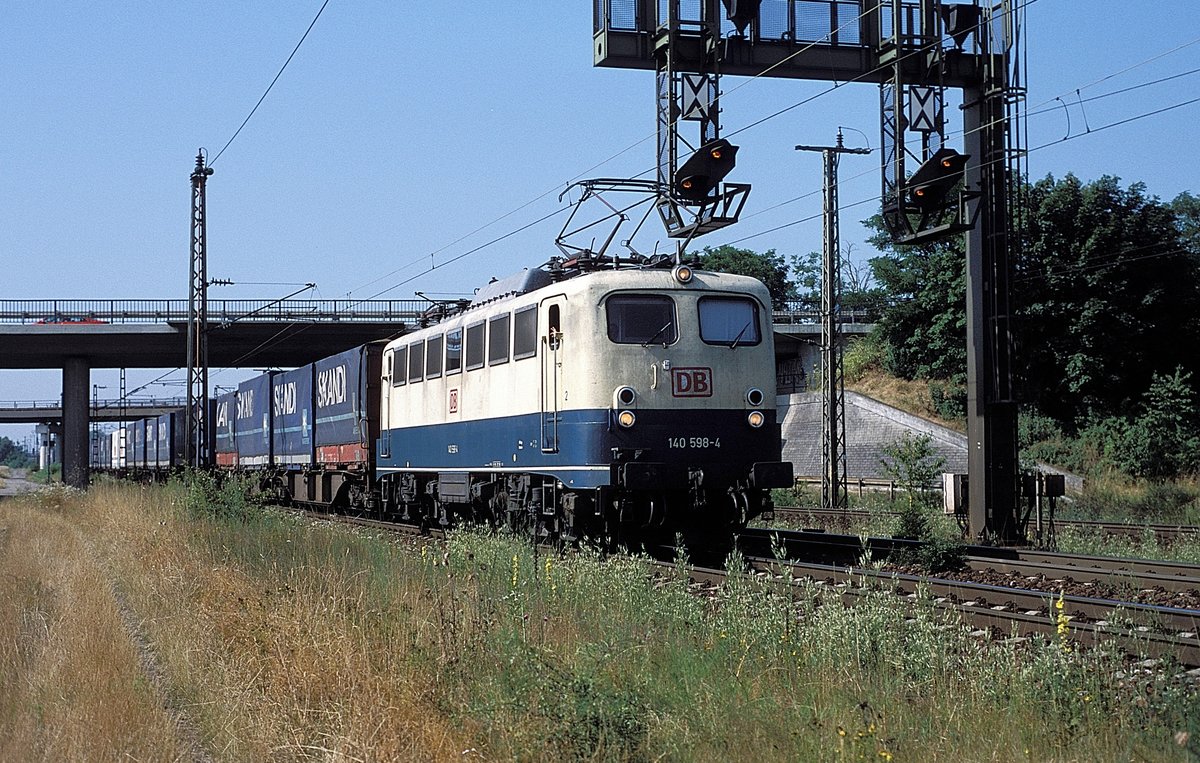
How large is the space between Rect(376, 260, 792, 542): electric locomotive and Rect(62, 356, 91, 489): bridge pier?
→ 43192 millimetres

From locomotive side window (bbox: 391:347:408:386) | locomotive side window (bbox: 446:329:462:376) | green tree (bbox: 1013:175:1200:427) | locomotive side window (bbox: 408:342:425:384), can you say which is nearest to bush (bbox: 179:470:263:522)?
locomotive side window (bbox: 391:347:408:386)

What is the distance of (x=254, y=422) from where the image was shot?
34.9 metres

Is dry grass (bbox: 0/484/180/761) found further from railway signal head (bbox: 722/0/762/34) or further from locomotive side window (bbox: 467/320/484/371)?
railway signal head (bbox: 722/0/762/34)

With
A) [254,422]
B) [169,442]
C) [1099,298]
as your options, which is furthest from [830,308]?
[169,442]

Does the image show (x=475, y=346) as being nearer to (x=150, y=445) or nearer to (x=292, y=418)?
(x=292, y=418)

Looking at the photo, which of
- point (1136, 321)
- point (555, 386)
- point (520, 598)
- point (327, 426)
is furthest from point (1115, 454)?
point (520, 598)

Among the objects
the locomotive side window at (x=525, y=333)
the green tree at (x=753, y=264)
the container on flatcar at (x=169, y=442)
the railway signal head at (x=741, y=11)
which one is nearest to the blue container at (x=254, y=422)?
the container on flatcar at (x=169, y=442)

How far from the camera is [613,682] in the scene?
257 inches

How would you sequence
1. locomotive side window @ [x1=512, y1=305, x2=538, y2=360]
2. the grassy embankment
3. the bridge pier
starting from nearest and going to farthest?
the grassy embankment
locomotive side window @ [x1=512, y1=305, x2=538, y2=360]
the bridge pier

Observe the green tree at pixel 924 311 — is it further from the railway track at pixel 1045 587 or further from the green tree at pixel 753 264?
the green tree at pixel 753 264

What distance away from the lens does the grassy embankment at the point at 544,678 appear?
18.5 ft

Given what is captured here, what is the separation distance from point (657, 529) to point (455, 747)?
9.77 m

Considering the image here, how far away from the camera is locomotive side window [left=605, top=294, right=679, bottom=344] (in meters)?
14.3

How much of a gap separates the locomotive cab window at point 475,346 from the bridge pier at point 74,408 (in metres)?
41.4
